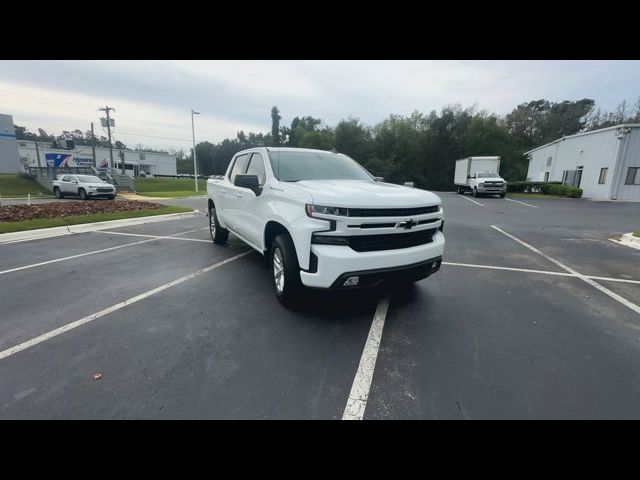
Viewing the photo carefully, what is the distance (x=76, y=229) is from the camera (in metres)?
9.13

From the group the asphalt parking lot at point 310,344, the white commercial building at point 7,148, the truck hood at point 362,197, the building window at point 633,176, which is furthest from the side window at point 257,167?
the white commercial building at point 7,148

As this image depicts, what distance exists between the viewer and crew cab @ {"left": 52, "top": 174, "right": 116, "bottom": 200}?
18.9m

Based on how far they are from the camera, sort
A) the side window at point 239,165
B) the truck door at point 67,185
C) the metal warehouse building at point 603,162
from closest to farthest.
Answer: the side window at point 239,165
the truck door at point 67,185
the metal warehouse building at point 603,162

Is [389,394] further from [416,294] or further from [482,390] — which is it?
[416,294]

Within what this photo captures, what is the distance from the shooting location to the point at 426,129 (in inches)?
1791

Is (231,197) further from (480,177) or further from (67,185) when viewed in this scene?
(480,177)

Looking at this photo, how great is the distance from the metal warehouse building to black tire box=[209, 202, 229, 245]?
27.7m

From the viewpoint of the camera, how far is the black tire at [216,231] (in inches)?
280

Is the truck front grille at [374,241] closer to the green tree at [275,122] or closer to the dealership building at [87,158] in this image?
the dealership building at [87,158]

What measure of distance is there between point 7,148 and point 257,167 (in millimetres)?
48743

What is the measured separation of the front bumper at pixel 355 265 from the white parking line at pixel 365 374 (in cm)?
55

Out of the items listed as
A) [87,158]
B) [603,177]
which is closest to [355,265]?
[603,177]
